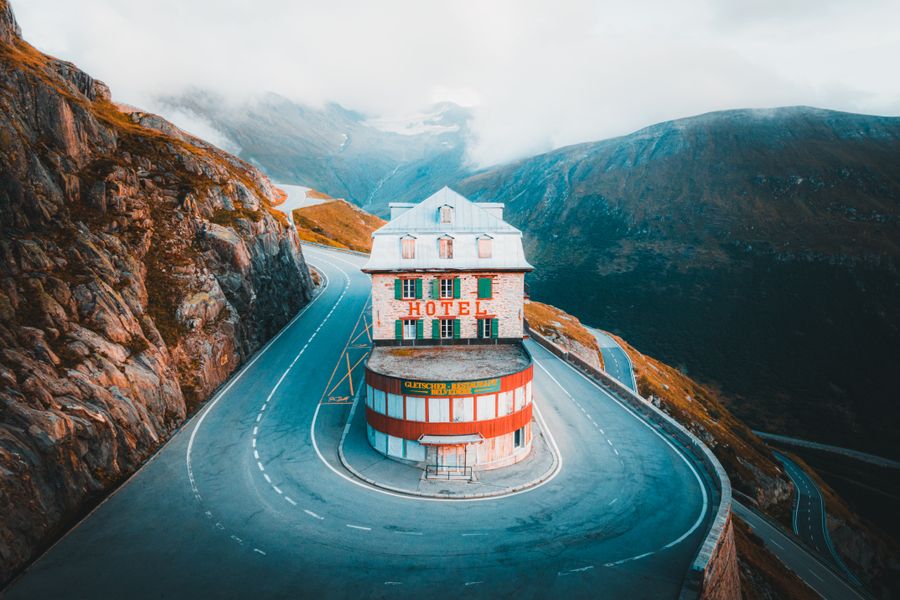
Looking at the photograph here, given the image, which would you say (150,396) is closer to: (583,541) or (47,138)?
(47,138)

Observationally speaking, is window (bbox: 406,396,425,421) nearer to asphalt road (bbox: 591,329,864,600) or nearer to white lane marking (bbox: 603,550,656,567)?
white lane marking (bbox: 603,550,656,567)

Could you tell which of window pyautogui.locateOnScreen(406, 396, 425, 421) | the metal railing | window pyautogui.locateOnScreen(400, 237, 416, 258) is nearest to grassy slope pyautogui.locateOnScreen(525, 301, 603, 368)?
window pyautogui.locateOnScreen(400, 237, 416, 258)

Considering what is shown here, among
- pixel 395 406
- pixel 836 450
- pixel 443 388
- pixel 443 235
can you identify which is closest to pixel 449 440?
pixel 443 388

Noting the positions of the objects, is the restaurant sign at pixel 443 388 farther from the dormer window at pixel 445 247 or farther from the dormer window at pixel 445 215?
the dormer window at pixel 445 215

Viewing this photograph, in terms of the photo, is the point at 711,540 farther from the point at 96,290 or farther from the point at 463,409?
the point at 96,290

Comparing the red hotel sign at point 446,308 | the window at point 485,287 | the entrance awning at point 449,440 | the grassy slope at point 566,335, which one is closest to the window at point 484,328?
the red hotel sign at point 446,308

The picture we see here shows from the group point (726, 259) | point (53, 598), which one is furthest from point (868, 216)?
point (53, 598)
